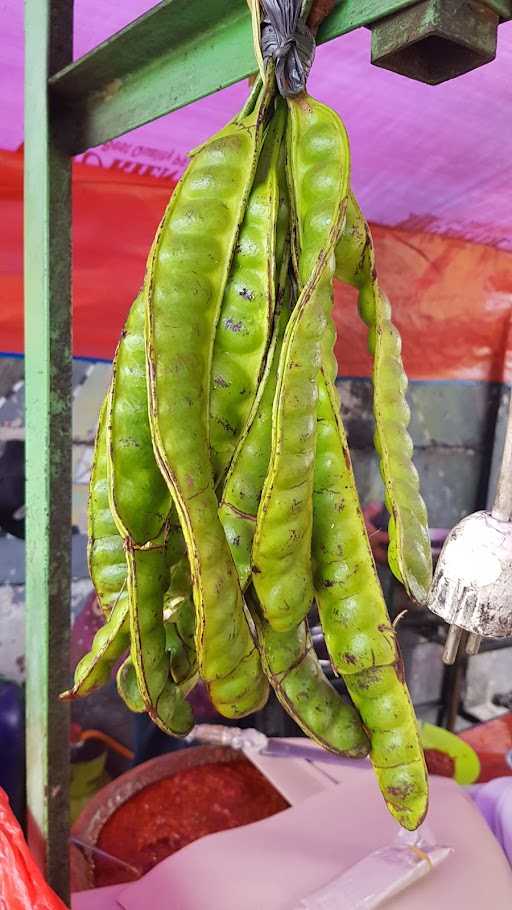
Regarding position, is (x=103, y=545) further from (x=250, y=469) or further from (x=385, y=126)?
(x=385, y=126)

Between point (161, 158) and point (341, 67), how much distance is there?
0.89 meters

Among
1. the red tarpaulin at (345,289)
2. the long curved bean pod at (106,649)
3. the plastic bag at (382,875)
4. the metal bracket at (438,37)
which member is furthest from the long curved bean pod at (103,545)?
the red tarpaulin at (345,289)

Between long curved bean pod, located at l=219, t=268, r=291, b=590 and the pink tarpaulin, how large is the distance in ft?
4.31

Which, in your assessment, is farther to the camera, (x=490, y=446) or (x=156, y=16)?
(x=490, y=446)

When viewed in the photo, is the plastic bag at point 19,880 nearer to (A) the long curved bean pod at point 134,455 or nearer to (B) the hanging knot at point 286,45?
(A) the long curved bean pod at point 134,455

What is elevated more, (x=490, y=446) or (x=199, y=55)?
(x=199, y=55)

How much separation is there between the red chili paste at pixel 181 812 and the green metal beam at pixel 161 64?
1875mm

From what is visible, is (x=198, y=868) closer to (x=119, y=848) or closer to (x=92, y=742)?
(x=119, y=848)

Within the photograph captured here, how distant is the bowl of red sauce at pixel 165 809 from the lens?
2.03 metres

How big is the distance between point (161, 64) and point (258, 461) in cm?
70

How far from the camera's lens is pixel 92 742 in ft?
10.2

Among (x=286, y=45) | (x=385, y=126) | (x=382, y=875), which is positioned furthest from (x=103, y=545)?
(x=385, y=126)

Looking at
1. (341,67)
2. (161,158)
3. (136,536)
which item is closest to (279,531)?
(136,536)

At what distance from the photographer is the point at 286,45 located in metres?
0.72
